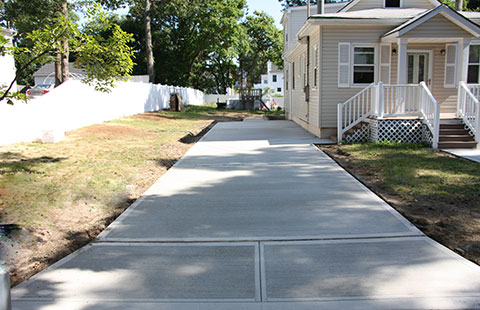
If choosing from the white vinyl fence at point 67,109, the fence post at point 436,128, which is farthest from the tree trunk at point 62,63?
the fence post at point 436,128

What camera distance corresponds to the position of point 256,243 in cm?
A: 471

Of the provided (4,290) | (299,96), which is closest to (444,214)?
(4,290)

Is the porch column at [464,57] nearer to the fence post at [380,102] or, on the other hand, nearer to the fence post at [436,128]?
the fence post at [436,128]

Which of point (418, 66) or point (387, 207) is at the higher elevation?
point (418, 66)

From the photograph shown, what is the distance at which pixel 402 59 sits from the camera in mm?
12469

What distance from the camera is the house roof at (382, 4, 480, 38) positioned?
1204 centimetres

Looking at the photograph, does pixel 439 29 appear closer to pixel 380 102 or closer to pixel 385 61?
pixel 385 61

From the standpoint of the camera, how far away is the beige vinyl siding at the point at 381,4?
16156 mm

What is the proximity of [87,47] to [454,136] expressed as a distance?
953cm

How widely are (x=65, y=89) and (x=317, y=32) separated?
872cm

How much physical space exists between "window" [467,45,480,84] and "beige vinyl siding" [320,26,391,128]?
123 inches

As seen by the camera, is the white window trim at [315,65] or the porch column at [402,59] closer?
the porch column at [402,59]

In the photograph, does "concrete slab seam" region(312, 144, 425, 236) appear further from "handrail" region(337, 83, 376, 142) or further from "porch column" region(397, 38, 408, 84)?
"porch column" region(397, 38, 408, 84)

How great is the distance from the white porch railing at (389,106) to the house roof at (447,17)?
167cm
